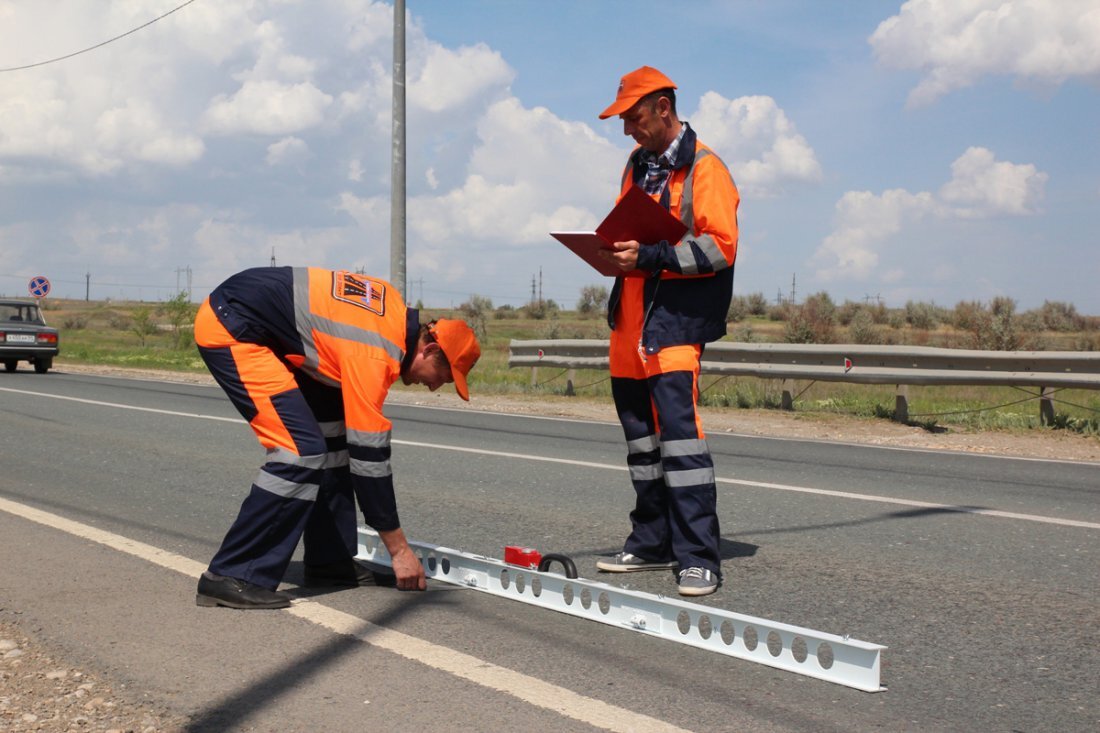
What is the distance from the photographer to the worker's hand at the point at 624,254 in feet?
16.4

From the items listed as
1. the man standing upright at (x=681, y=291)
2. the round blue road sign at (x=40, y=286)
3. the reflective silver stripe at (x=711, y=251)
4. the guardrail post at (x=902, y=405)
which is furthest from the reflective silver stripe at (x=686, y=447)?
the round blue road sign at (x=40, y=286)

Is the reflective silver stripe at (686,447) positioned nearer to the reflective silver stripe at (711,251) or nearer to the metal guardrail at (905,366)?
the reflective silver stripe at (711,251)

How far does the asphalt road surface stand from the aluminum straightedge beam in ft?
0.19

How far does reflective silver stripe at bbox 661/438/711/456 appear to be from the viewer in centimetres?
506

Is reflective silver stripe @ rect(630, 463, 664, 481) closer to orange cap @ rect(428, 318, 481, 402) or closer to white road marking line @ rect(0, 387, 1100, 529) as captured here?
orange cap @ rect(428, 318, 481, 402)

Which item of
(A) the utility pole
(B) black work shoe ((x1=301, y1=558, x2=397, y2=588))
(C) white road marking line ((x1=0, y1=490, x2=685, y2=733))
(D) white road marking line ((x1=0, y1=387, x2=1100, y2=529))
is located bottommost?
(C) white road marking line ((x1=0, y1=490, x2=685, y2=733))

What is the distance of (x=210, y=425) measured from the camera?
1253 cm

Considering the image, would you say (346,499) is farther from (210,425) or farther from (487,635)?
(210,425)

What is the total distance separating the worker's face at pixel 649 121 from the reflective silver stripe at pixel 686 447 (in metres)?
1.30

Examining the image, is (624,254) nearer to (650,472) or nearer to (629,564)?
(650,472)

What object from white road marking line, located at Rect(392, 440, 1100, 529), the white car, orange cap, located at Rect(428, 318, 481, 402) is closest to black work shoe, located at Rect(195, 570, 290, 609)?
orange cap, located at Rect(428, 318, 481, 402)

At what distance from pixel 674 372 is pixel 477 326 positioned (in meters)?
44.5

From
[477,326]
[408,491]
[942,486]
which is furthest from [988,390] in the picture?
[477,326]

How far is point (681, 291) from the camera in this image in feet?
16.8
